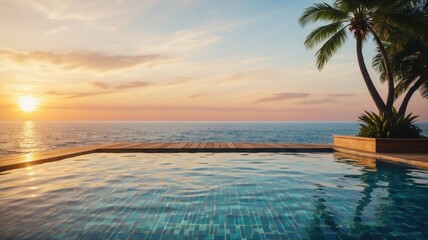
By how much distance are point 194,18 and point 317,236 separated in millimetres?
13043

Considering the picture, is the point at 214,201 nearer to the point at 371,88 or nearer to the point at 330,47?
the point at 371,88

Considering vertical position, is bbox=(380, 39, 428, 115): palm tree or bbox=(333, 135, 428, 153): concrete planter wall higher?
bbox=(380, 39, 428, 115): palm tree

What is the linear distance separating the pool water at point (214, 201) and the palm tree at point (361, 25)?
6.80 m

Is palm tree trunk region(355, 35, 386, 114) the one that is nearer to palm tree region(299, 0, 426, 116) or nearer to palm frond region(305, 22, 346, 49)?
palm tree region(299, 0, 426, 116)

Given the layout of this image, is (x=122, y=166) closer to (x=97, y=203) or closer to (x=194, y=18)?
(x=97, y=203)

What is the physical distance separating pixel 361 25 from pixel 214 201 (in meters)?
13.7

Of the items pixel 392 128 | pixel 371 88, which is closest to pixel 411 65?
pixel 371 88

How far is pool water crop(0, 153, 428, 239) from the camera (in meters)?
4.75

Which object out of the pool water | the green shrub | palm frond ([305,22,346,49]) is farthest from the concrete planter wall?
palm frond ([305,22,346,49])

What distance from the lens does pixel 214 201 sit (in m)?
6.46

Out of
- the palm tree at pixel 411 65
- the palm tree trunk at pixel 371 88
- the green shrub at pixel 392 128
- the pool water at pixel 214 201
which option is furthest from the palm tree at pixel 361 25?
the pool water at pixel 214 201

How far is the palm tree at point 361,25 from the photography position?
1598cm

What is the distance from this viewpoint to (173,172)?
31.8 feet

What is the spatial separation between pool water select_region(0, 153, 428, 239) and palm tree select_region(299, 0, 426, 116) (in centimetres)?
680
